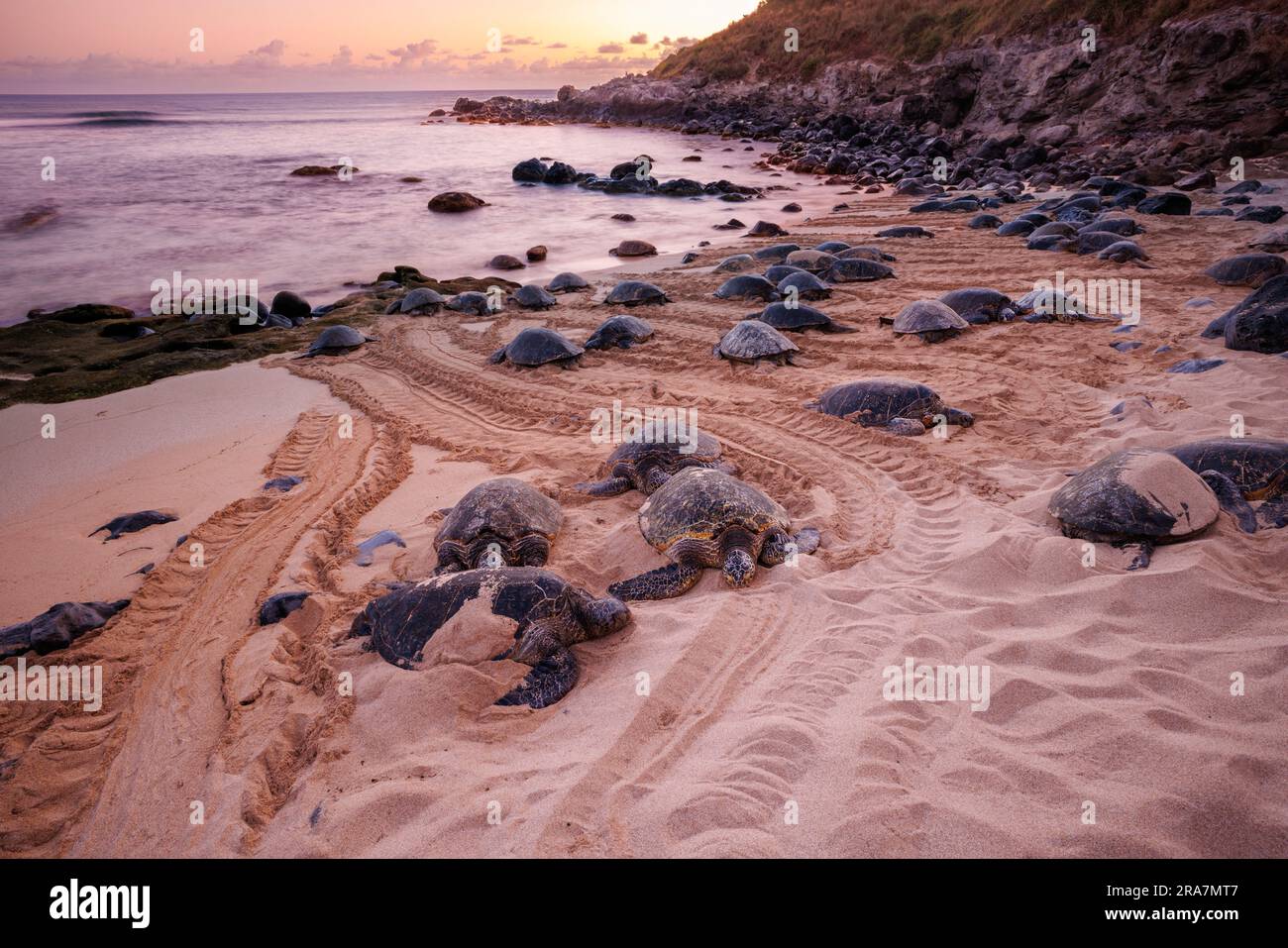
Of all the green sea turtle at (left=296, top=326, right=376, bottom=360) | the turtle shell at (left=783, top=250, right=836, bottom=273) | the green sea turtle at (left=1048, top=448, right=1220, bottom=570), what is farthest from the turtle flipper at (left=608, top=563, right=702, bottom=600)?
the turtle shell at (left=783, top=250, right=836, bottom=273)

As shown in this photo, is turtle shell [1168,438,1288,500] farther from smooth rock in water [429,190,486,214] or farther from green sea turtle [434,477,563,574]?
smooth rock in water [429,190,486,214]

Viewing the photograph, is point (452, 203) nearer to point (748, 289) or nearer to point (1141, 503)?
point (748, 289)

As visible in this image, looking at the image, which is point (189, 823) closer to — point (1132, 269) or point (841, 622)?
point (841, 622)

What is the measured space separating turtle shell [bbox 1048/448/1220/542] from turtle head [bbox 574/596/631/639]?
3.00 m

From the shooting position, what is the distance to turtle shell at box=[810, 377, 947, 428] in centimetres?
646

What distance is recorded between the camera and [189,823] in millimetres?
3020

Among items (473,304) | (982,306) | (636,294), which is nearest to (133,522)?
(473,304)

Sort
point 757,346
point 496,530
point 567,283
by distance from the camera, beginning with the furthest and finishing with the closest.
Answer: point 567,283 → point 757,346 → point 496,530

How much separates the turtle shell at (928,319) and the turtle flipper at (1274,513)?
4.96 metres

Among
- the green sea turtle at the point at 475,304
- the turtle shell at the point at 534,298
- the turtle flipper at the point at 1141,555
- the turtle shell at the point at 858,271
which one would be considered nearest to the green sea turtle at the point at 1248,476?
the turtle flipper at the point at 1141,555

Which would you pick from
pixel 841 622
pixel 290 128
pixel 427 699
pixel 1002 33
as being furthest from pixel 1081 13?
pixel 290 128

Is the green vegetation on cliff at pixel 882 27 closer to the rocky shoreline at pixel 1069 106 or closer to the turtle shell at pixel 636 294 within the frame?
the rocky shoreline at pixel 1069 106

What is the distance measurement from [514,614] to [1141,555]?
377 cm

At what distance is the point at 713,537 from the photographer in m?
4.66
